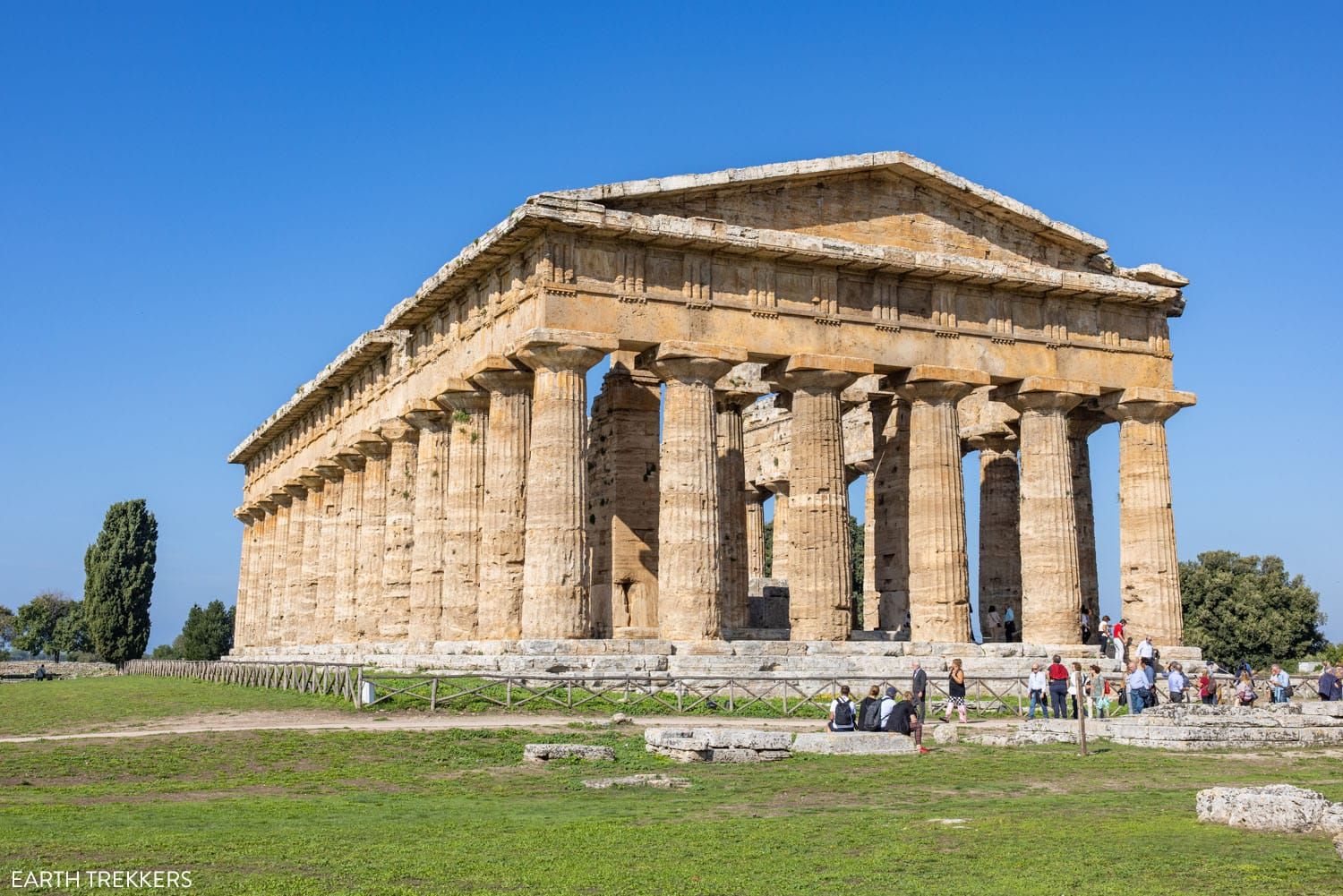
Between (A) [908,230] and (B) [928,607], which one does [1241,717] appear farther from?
(A) [908,230]

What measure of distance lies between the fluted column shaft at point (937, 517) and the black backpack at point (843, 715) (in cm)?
1283

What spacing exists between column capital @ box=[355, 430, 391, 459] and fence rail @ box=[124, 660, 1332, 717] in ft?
38.5

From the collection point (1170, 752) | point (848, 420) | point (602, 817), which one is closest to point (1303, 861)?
point (602, 817)

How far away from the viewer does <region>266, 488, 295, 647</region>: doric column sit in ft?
173

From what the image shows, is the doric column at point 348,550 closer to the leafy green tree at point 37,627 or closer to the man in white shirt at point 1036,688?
the man in white shirt at point 1036,688

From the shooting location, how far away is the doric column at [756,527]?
4841cm

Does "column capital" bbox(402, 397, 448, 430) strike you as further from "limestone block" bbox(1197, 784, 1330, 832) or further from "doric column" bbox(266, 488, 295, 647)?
"limestone block" bbox(1197, 784, 1330, 832)

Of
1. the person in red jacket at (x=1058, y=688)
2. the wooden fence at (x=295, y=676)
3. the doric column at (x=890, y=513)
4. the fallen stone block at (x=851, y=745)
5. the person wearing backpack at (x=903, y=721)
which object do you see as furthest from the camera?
the doric column at (x=890, y=513)

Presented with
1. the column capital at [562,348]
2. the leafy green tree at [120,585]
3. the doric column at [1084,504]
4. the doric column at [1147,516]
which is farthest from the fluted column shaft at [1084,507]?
the leafy green tree at [120,585]

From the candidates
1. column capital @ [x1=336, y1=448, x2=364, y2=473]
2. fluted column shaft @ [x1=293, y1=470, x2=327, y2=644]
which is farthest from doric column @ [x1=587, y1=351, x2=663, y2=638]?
fluted column shaft @ [x1=293, y1=470, x2=327, y2=644]

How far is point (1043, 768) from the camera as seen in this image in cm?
1773

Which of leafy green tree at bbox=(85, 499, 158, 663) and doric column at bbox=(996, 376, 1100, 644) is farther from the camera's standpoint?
leafy green tree at bbox=(85, 499, 158, 663)

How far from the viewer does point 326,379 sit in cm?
4544

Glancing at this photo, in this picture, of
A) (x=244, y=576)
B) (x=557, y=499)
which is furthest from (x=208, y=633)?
(x=557, y=499)
